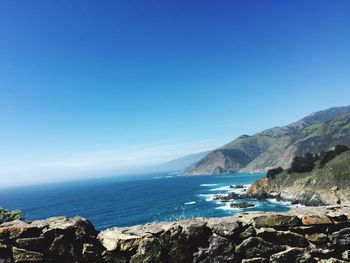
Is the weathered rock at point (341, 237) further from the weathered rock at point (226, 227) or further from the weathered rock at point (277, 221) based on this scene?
the weathered rock at point (226, 227)

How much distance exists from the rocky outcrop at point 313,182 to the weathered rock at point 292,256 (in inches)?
2860

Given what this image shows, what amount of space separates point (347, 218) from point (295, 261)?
1595 millimetres

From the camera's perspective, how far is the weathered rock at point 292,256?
7.40m

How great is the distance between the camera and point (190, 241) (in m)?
7.45

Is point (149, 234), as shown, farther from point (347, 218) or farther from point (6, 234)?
point (347, 218)

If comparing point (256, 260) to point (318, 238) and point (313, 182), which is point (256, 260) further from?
point (313, 182)

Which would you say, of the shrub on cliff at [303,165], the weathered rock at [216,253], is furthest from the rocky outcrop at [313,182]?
the weathered rock at [216,253]

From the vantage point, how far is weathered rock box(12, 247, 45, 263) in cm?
717

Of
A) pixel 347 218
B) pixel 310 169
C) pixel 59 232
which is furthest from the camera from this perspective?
pixel 310 169

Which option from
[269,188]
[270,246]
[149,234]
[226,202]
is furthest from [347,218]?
[269,188]

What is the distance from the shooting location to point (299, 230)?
7.64 m

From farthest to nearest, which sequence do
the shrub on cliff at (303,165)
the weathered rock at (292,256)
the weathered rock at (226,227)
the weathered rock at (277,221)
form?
1. the shrub on cliff at (303,165)
2. the weathered rock at (277,221)
3. the weathered rock at (226,227)
4. the weathered rock at (292,256)

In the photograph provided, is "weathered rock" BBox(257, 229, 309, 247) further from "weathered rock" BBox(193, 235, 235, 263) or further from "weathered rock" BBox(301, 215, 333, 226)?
"weathered rock" BBox(193, 235, 235, 263)

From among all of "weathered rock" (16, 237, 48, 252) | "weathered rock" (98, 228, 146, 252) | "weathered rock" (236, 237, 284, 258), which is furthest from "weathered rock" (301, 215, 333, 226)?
"weathered rock" (16, 237, 48, 252)
